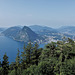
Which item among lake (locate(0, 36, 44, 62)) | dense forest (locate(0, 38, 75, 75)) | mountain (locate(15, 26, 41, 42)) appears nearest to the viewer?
dense forest (locate(0, 38, 75, 75))

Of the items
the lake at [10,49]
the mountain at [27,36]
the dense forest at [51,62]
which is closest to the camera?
the dense forest at [51,62]

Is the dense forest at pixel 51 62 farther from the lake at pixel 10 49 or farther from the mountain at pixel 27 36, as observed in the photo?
the mountain at pixel 27 36

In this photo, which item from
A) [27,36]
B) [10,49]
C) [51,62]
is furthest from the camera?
[27,36]

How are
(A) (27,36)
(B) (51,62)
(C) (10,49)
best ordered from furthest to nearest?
(A) (27,36), (C) (10,49), (B) (51,62)

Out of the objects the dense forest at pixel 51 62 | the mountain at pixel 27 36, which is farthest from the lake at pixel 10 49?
the mountain at pixel 27 36

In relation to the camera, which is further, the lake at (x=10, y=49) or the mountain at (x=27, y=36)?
the mountain at (x=27, y=36)

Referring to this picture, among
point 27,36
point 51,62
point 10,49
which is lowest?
point 10,49

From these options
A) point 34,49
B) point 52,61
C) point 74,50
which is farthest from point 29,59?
point 74,50

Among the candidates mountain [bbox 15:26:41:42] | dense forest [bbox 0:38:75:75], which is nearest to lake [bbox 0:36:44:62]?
dense forest [bbox 0:38:75:75]

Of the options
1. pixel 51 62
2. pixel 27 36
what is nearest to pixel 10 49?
pixel 51 62

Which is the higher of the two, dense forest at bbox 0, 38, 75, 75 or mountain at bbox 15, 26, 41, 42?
mountain at bbox 15, 26, 41, 42

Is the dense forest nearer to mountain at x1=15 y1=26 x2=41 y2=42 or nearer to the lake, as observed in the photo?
the lake

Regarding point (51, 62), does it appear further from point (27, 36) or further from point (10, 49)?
point (27, 36)
